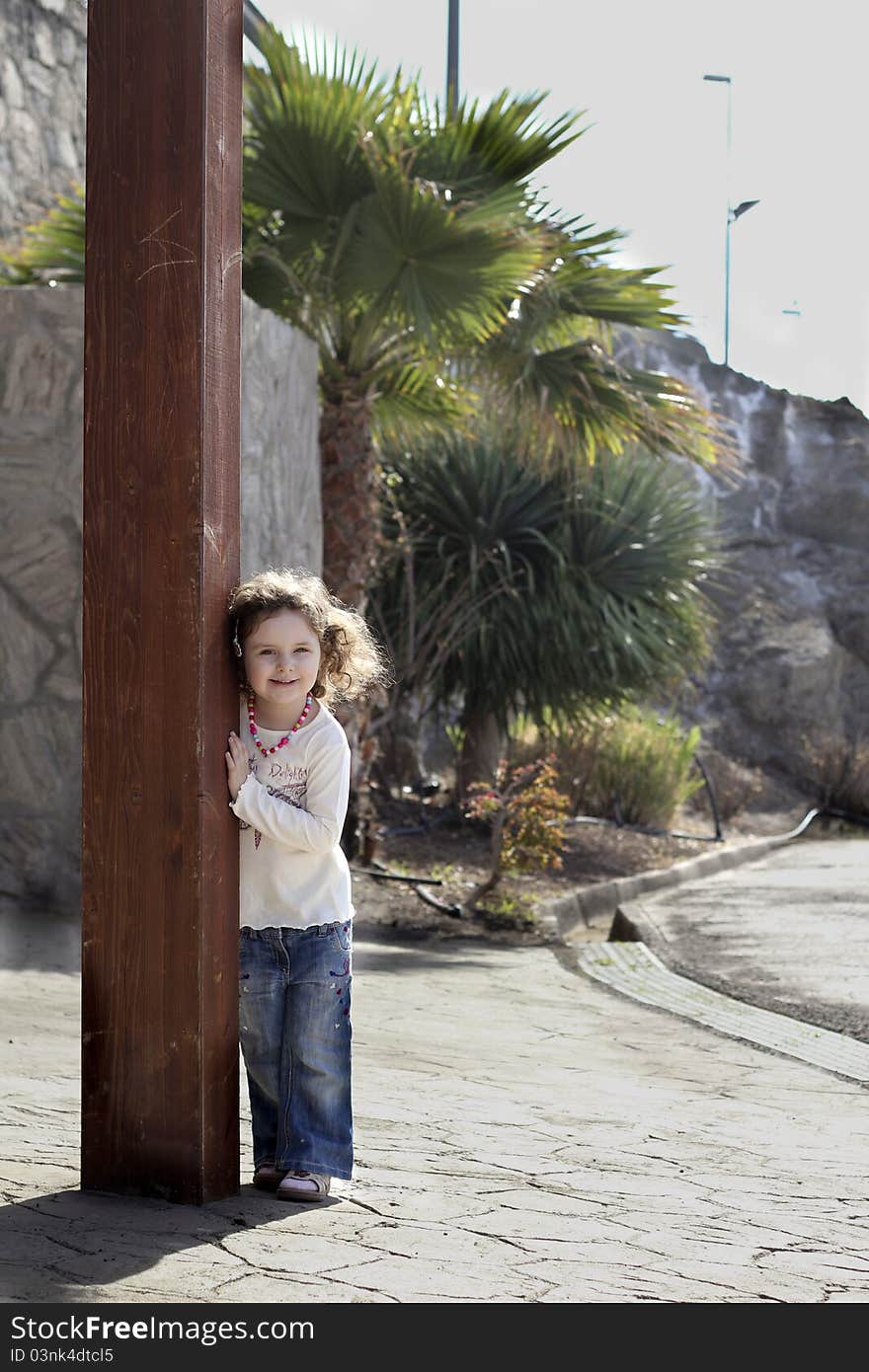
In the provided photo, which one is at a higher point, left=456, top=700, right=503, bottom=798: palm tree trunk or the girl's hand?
the girl's hand

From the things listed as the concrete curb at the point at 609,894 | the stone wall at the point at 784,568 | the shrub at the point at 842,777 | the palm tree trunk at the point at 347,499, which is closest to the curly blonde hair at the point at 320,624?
the concrete curb at the point at 609,894

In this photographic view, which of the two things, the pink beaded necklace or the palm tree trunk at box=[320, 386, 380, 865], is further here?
the palm tree trunk at box=[320, 386, 380, 865]

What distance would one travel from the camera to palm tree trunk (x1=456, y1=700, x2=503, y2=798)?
40.9ft

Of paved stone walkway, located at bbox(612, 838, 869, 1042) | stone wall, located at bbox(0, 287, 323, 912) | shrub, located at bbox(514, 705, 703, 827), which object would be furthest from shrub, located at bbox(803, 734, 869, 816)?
stone wall, located at bbox(0, 287, 323, 912)

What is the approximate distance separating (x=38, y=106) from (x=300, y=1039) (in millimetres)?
7495

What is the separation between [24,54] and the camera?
344 inches

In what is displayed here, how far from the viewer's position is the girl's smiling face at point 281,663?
2.91m

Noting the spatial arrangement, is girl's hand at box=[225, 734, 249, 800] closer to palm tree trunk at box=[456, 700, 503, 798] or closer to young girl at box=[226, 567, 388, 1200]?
young girl at box=[226, 567, 388, 1200]

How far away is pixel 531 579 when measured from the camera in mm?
11453

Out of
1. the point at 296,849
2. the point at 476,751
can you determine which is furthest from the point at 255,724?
the point at 476,751

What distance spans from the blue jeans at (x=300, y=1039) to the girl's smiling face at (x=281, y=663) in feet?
1.41

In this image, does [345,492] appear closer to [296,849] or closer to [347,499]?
[347,499]

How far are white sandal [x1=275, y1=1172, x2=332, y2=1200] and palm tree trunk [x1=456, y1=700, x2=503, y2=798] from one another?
376 inches

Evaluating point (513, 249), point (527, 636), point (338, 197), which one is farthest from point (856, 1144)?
point (527, 636)
